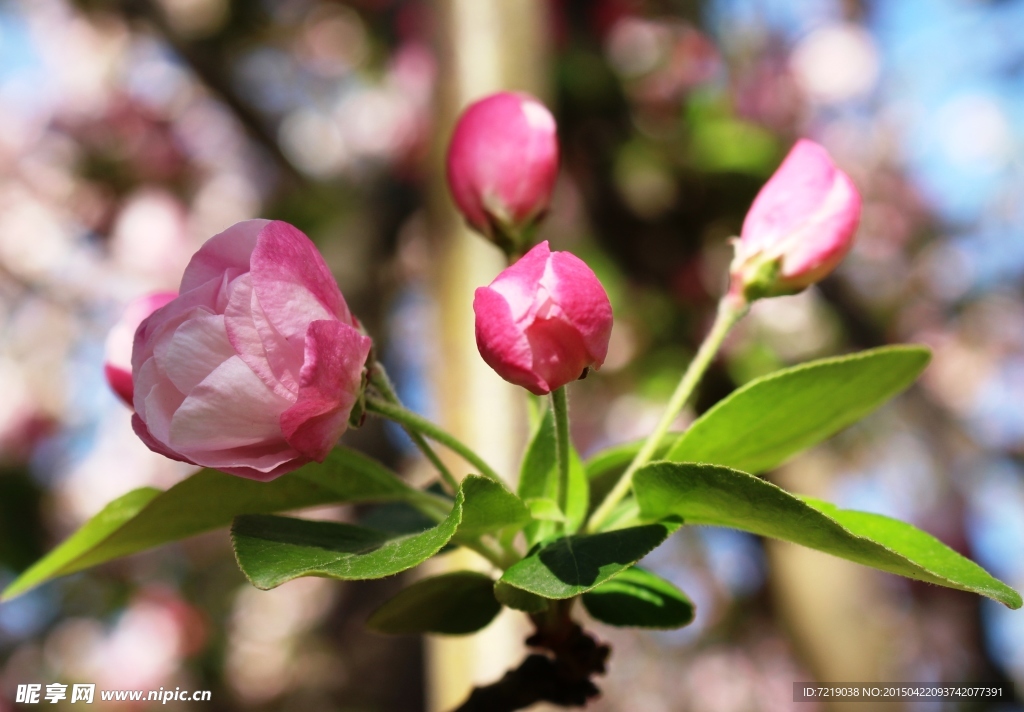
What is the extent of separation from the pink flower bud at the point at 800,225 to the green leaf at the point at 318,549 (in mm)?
322

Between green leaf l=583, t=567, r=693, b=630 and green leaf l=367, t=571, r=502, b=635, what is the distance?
0.07 m

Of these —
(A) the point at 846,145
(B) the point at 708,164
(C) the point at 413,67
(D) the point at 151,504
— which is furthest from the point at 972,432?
(D) the point at 151,504

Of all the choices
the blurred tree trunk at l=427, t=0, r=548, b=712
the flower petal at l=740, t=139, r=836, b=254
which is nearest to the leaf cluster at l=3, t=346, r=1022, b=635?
the flower petal at l=740, t=139, r=836, b=254

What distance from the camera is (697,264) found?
2.24 metres

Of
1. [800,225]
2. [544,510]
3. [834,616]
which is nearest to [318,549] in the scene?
[544,510]

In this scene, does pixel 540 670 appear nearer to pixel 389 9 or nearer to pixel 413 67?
pixel 413 67

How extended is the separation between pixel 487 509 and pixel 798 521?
0.52ft

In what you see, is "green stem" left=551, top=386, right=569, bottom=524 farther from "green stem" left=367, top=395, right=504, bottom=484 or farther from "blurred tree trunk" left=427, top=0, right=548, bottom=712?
"blurred tree trunk" left=427, top=0, right=548, bottom=712

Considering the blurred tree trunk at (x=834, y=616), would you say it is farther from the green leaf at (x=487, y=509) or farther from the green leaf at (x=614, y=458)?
the green leaf at (x=487, y=509)

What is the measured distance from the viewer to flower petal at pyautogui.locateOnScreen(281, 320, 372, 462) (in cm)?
44

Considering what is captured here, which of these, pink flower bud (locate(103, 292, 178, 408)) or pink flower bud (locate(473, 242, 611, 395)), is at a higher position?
pink flower bud (locate(103, 292, 178, 408))

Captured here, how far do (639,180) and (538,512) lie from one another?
180 cm

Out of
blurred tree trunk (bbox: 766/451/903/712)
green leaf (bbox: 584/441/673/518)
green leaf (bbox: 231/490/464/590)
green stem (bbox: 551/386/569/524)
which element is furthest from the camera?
blurred tree trunk (bbox: 766/451/903/712)

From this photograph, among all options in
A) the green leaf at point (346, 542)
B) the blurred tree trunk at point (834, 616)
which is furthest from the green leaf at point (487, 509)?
the blurred tree trunk at point (834, 616)
